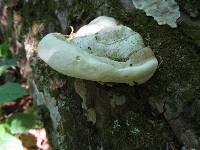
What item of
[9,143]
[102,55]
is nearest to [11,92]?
[9,143]

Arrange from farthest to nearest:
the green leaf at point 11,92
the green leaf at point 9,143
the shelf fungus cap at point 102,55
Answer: the green leaf at point 9,143 → the green leaf at point 11,92 → the shelf fungus cap at point 102,55

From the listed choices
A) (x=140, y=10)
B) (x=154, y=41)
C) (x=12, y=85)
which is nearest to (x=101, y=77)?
(x=154, y=41)

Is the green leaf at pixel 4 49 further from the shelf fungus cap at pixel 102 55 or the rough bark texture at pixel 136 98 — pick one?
the shelf fungus cap at pixel 102 55

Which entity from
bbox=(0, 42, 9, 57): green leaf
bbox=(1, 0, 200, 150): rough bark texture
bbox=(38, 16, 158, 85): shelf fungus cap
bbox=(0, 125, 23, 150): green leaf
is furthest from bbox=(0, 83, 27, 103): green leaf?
bbox=(0, 42, 9, 57): green leaf

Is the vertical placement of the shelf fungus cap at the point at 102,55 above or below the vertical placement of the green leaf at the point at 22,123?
above

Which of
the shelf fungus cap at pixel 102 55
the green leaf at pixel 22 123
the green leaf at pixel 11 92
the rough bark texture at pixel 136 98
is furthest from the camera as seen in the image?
the green leaf at pixel 22 123

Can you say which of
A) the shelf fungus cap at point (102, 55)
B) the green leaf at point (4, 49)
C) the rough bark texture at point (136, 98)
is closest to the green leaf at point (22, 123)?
the rough bark texture at point (136, 98)

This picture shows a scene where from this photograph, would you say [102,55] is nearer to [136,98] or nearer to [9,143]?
[136,98]

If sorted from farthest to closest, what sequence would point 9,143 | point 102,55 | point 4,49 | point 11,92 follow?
1. point 4,49
2. point 9,143
3. point 11,92
4. point 102,55

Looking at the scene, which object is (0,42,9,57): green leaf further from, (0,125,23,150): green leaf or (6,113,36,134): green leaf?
(0,125,23,150): green leaf
